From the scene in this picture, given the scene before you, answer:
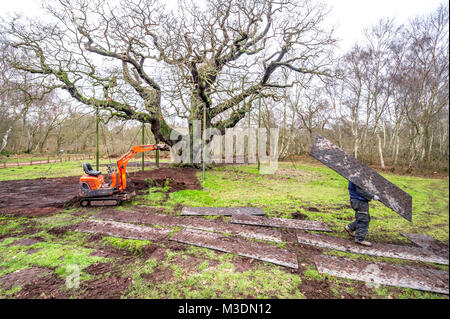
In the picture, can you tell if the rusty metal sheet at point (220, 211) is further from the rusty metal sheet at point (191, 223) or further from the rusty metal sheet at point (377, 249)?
the rusty metal sheet at point (377, 249)

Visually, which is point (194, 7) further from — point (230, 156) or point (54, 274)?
point (230, 156)

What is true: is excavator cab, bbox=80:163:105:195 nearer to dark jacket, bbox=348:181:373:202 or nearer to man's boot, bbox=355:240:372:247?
dark jacket, bbox=348:181:373:202

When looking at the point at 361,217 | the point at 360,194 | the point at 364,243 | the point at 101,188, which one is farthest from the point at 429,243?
the point at 101,188

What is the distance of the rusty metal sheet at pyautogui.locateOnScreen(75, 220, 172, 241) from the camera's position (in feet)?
12.3

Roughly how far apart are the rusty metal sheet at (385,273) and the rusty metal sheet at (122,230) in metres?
2.92

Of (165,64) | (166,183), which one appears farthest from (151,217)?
(165,64)

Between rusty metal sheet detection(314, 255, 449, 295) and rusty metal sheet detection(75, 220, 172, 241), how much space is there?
9.57 ft

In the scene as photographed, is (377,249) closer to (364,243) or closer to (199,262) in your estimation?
(364,243)

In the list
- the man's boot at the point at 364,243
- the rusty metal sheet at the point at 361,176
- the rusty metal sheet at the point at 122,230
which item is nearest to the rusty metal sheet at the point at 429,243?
the man's boot at the point at 364,243

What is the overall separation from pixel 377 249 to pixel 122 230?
4889 millimetres

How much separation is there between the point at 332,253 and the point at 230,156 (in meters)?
20.5

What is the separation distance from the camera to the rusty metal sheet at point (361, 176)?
Result: 2.73 m

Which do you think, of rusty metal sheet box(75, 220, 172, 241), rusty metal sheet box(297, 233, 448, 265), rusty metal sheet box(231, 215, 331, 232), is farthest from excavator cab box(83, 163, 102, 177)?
rusty metal sheet box(297, 233, 448, 265)

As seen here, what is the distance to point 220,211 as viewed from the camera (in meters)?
5.26
